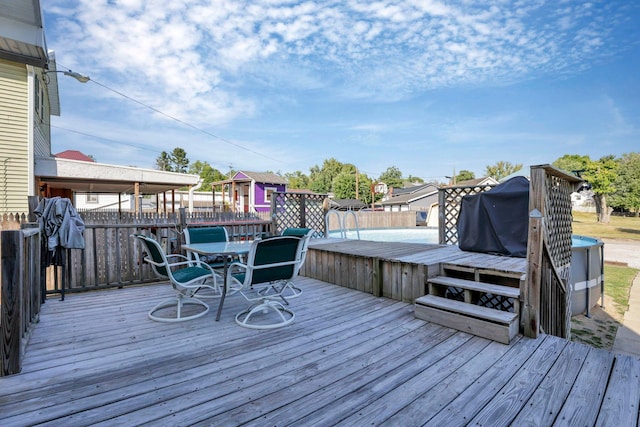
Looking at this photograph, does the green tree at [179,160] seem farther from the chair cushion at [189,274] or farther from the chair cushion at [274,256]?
the chair cushion at [274,256]

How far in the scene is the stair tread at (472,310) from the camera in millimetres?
2479

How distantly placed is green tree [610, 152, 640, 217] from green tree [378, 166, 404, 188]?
30.3m

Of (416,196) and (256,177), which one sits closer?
(256,177)

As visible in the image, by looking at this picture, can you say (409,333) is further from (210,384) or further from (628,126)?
(628,126)

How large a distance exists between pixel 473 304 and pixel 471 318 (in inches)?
18.8

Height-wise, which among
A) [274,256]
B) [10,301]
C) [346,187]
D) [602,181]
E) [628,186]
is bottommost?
[10,301]

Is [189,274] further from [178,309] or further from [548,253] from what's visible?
[548,253]

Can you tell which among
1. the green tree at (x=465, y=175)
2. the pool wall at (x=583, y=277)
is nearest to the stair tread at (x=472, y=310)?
the pool wall at (x=583, y=277)

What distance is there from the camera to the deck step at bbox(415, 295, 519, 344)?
2438 mm

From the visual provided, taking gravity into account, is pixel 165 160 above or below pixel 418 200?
above

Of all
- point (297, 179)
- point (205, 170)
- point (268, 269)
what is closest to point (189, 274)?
point (268, 269)

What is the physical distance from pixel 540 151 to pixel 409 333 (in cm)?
3423

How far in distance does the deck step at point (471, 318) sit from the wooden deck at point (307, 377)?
A: 0.07 metres

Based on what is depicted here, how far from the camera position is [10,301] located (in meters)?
1.88
